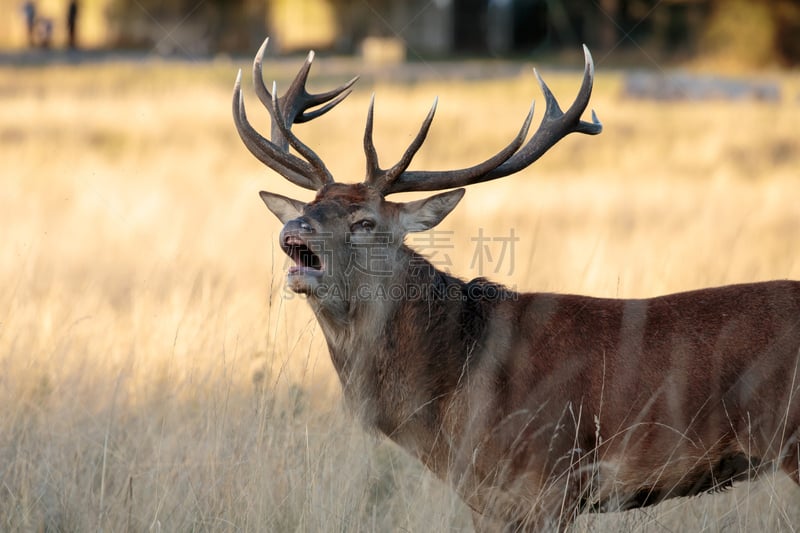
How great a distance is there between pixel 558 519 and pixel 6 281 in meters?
5.07

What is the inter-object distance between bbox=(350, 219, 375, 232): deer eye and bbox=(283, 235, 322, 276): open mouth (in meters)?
0.22

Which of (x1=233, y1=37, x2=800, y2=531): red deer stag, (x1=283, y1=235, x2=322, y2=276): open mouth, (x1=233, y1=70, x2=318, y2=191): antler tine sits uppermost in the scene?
(x1=233, y1=70, x2=318, y2=191): antler tine

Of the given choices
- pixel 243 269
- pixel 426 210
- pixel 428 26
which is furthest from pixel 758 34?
pixel 426 210

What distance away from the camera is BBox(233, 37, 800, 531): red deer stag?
457cm

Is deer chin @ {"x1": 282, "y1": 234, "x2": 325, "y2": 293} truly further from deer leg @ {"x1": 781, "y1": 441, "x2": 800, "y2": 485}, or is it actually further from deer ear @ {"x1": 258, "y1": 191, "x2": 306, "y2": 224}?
deer leg @ {"x1": 781, "y1": 441, "x2": 800, "y2": 485}

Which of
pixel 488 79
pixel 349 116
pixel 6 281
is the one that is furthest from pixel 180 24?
pixel 6 281

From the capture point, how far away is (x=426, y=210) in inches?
209

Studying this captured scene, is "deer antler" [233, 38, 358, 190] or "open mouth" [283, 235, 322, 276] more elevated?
"deer antler" [233, 38, 358, 190]

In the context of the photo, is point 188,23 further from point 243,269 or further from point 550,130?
point 550,130

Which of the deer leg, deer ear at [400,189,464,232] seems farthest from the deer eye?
the deer leg

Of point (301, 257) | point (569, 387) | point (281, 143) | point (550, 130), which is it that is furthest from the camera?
point (281, 143)

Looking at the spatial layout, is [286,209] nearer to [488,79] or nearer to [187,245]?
[187,245]

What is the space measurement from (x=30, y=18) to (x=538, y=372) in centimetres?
3799

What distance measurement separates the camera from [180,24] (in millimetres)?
40438
